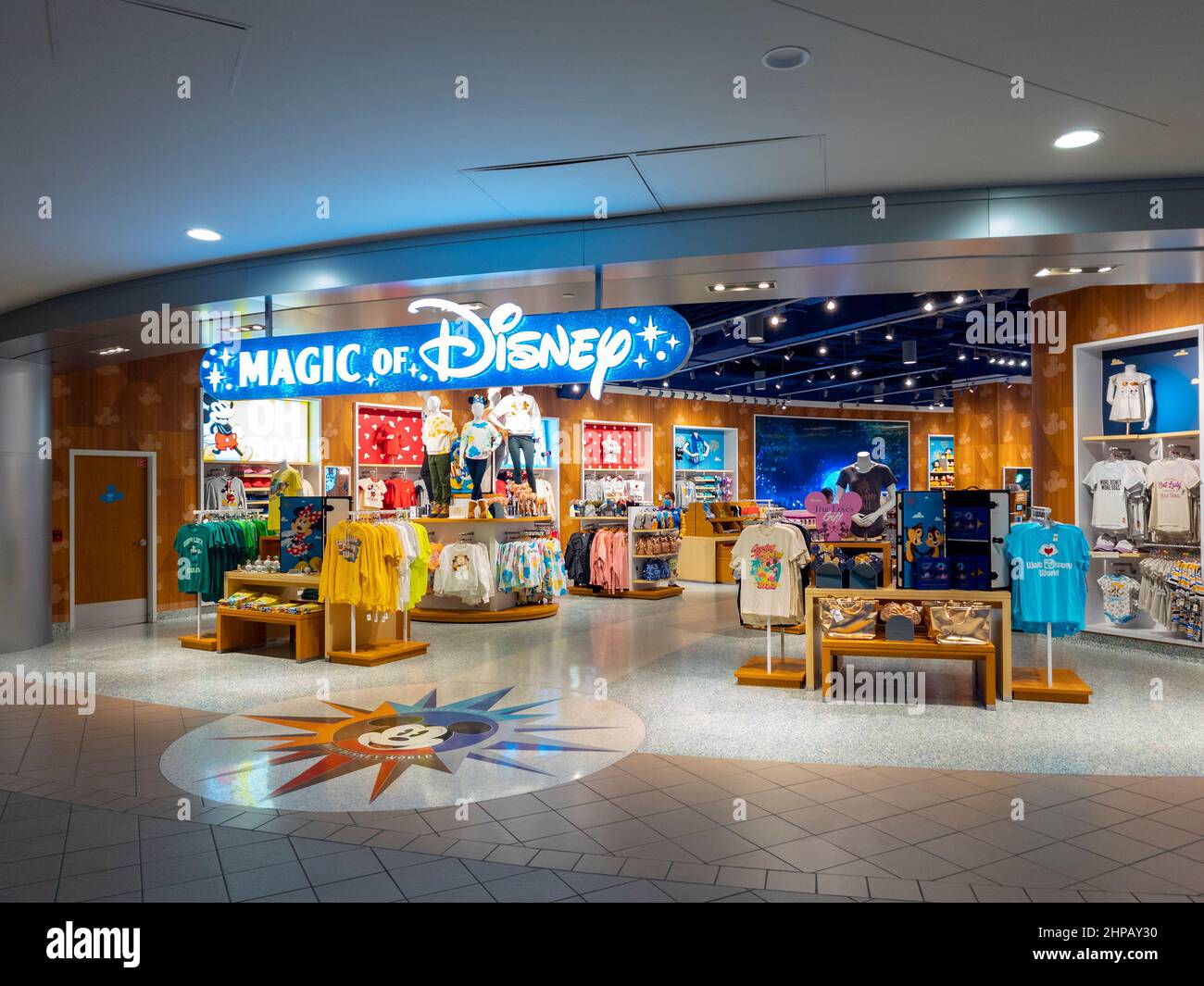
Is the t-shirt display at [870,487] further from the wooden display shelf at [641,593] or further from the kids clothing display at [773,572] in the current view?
the wooden display shelf at [641,593]

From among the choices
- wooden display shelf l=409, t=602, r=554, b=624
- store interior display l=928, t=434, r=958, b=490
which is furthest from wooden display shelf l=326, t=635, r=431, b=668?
store interior display l=928, t=434, r=958, b=490

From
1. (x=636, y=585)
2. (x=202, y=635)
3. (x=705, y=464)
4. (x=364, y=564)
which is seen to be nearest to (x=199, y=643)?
(x=202, y=635)

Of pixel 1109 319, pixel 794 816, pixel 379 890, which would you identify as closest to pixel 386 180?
pixel 379 890

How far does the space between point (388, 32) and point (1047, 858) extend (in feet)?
13.5

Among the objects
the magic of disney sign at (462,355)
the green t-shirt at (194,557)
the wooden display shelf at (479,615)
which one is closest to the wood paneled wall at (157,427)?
the green t-shirt at (194,557)

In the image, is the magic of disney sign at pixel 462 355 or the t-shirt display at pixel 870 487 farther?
the t-shirt display at pixel 870 487

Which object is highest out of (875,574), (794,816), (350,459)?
(350,459)

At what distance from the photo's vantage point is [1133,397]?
7812 mm

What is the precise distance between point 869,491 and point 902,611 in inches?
87.1

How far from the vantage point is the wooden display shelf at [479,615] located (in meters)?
9.84

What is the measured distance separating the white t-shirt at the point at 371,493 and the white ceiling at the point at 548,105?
7.22 m

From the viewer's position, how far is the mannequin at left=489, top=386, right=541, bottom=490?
10938mm
